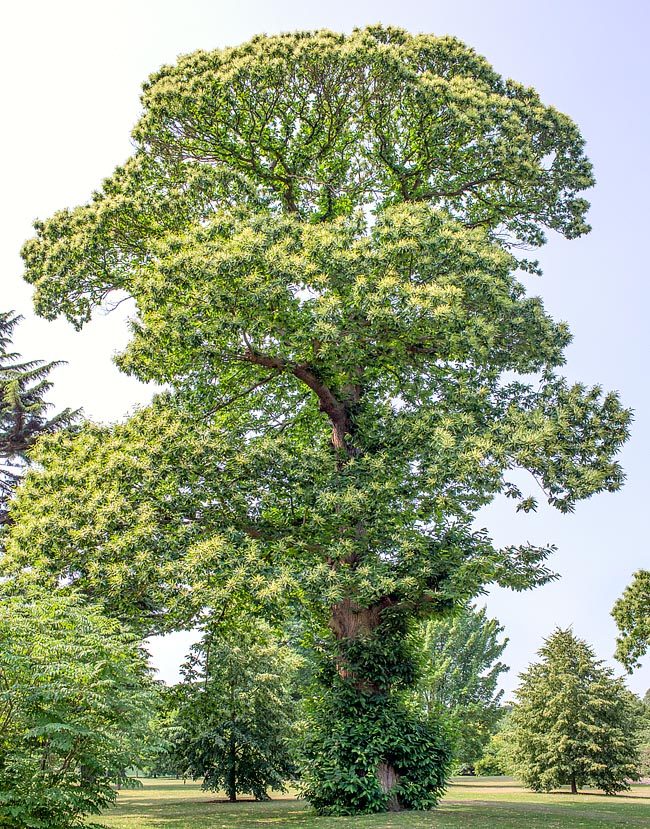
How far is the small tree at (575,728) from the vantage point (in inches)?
1031

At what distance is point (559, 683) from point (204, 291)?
22451 millimetres

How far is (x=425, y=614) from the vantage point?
1447 cm

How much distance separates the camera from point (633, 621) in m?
25.4

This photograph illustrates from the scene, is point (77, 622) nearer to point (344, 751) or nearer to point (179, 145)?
point (344, 751)

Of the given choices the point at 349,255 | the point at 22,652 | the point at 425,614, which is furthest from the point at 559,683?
the point at 22,652

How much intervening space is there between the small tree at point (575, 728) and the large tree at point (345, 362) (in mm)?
14967

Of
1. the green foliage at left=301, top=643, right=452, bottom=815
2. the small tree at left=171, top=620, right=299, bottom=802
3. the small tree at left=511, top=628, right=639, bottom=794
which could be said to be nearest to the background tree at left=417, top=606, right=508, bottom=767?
the small tree at left=511, top=628, right=639, bottom=794

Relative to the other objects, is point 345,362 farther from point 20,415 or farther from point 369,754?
point 20,415

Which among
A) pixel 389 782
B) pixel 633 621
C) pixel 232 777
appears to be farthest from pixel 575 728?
pixel 389 782

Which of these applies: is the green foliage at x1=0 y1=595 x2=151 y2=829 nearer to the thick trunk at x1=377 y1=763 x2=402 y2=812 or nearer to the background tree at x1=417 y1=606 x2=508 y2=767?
the thick trunk at x1=377 y1=763 x2=402 y2=812

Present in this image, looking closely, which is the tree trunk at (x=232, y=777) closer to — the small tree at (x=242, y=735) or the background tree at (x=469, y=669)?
the small tree at (x=242, y=735)

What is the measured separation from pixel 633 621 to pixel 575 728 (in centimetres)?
478

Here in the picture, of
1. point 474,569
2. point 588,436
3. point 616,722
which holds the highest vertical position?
point 588,436

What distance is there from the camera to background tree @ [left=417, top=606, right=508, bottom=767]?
39.2 metres
